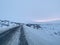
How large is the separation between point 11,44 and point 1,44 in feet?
1.74

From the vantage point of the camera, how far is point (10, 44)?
356 inches

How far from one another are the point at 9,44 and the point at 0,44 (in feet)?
1.56

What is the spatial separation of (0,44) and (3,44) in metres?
0.16

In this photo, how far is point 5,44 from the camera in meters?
9.02

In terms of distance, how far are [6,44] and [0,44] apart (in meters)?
0.32

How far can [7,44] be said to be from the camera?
9.02 meters

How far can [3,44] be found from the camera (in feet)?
29.7

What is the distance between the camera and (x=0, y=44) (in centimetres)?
902

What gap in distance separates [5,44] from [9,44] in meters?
0.21

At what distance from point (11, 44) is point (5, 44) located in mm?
317

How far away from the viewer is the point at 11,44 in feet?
29.7

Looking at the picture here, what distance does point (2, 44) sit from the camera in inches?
356

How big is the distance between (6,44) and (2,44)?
219mm

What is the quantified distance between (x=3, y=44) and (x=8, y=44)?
0.27 metres
